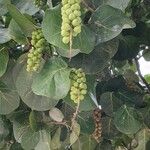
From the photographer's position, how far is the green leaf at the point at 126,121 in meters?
1.32

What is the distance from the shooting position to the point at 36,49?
1.05 meters

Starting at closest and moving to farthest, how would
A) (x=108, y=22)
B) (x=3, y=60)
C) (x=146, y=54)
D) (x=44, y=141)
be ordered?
(x=108, y=22)
(x=3, y=60)
(x=44, y=141)
(x=146, y=54)

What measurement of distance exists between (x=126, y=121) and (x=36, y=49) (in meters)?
0.40

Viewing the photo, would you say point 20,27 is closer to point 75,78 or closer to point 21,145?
point 75,78

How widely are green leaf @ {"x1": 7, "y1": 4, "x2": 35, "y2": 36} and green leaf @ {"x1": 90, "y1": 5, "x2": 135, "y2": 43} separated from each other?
148 mm

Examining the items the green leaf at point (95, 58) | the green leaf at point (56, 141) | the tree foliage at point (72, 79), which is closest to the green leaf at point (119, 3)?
the tree foliage at point (72, 79)

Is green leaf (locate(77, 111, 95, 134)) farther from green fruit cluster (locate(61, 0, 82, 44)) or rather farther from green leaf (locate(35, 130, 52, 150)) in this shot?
green fruit cluster (locate(61, 0, 82, 44))

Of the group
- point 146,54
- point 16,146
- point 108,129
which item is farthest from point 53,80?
point 146,54

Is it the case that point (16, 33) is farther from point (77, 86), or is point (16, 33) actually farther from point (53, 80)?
point (77, 86)

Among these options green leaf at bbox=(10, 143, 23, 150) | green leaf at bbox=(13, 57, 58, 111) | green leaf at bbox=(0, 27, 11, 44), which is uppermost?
green leaf at bbox=(0, 27, 11, 44)

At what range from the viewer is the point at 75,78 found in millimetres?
971

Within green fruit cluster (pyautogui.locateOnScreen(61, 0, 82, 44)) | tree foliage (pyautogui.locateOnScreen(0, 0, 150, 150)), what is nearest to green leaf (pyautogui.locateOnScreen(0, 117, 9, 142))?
tree foliage (pyautogui.locateOnScreen(0, 0, 150, 150))

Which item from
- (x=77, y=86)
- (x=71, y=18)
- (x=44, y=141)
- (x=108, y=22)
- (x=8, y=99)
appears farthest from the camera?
(x=44, y=141)

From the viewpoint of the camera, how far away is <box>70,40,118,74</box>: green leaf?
1.14m
